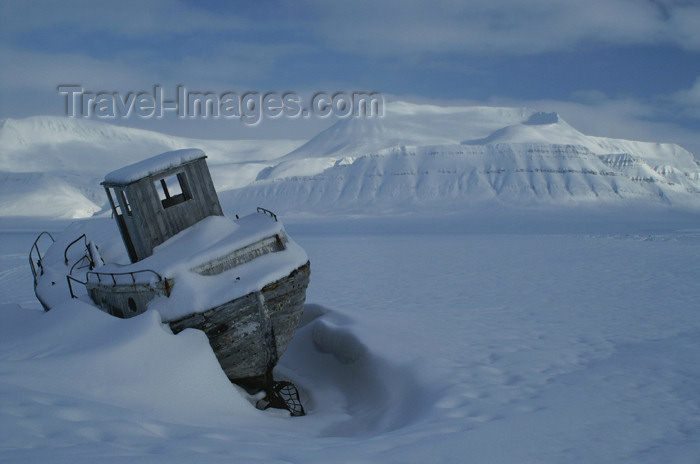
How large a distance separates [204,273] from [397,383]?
3630 mm

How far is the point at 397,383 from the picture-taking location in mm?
8648

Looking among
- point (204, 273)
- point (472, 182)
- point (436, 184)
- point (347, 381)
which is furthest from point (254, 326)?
point (472, 182)

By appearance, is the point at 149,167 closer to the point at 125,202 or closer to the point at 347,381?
the point at 125,202

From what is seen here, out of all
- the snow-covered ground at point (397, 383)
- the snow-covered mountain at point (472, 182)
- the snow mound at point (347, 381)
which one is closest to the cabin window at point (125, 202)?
the snow-covered ground at point (397, 383)

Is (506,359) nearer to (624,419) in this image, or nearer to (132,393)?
(624,419)

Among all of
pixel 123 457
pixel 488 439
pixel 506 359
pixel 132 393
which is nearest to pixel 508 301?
pixel 506 359

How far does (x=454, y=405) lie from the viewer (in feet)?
23.8

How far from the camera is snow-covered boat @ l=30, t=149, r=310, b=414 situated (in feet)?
25.5

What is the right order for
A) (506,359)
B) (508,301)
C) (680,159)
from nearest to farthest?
(506,359) → (508,301) → (680,159)

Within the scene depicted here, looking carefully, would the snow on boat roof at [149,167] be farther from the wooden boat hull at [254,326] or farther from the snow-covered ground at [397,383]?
the wooden boat hull at [254,326]

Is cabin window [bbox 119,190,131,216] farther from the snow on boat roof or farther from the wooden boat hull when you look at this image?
the wooden boat hull

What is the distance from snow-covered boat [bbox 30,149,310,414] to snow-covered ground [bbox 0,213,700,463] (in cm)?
53

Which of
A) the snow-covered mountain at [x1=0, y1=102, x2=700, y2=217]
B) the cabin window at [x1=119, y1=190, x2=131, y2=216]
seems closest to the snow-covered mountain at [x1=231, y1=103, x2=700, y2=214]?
the snow-covered mountain at [x1=0, y1=102, x2=700, y2=217]

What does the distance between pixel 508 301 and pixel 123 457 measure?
488 inches
